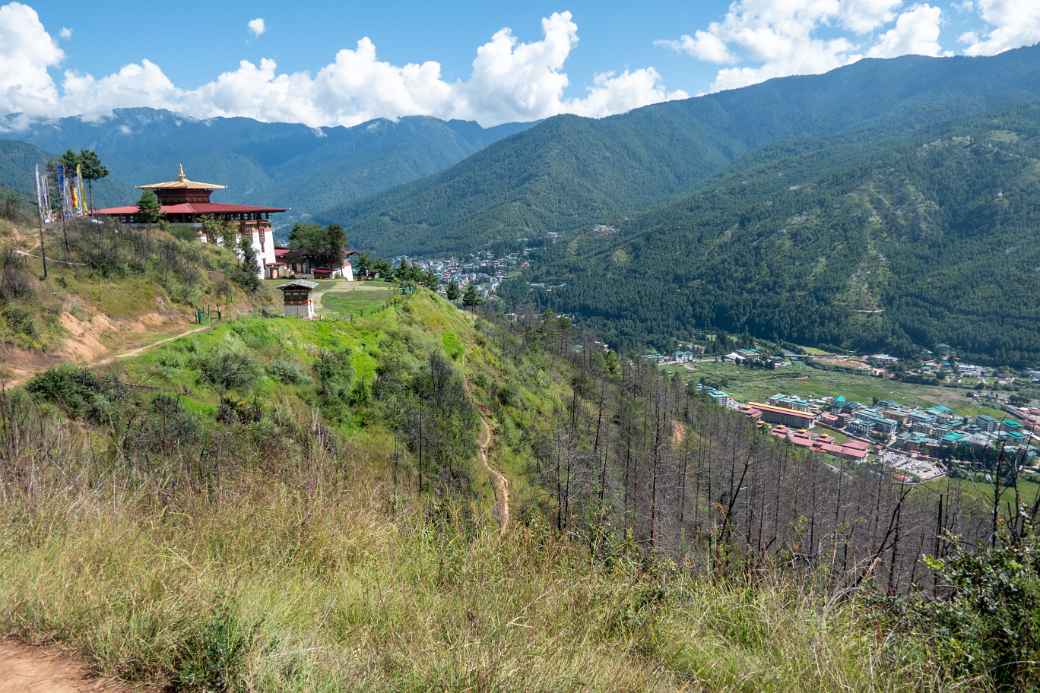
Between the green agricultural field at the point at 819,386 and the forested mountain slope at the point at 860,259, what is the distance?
20742 millimetres

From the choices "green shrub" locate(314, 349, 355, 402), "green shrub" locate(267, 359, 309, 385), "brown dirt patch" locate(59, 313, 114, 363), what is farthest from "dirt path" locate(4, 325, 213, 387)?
"green shrub" locate(314, 349, 355, 402)

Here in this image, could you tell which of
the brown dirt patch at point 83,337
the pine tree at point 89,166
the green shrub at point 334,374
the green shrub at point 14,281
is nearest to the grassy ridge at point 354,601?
Answer: the brown dirt patch at point 83,337

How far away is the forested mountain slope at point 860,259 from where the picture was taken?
10112 centimetres

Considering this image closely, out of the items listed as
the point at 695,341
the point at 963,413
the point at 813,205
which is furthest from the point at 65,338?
the point at 813,205

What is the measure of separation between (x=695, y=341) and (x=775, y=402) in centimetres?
4749

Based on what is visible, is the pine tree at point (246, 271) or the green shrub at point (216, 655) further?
the pine tree at point (246, 271)

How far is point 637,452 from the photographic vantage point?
89.7 feet

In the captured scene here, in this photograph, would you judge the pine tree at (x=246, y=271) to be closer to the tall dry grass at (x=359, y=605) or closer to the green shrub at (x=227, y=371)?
the green shrub at (x=227, y=371)

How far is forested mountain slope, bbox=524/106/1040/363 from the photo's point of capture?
101m

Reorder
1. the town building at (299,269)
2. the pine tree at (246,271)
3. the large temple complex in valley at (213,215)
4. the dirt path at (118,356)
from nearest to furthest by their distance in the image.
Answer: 1. the dirt path at (118,356)
2. the pine tree at (246,271)
3. the large temple complex in valley at (213,215)
4. the town building at (299,269)

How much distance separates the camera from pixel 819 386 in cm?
7831

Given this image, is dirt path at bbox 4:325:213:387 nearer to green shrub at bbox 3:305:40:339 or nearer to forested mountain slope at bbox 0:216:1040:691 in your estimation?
green shrub at bbox 3:305:40:339

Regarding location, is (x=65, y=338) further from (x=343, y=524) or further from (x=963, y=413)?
(x=963, y=413)

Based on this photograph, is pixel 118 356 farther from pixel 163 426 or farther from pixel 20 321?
pixel 163 426
